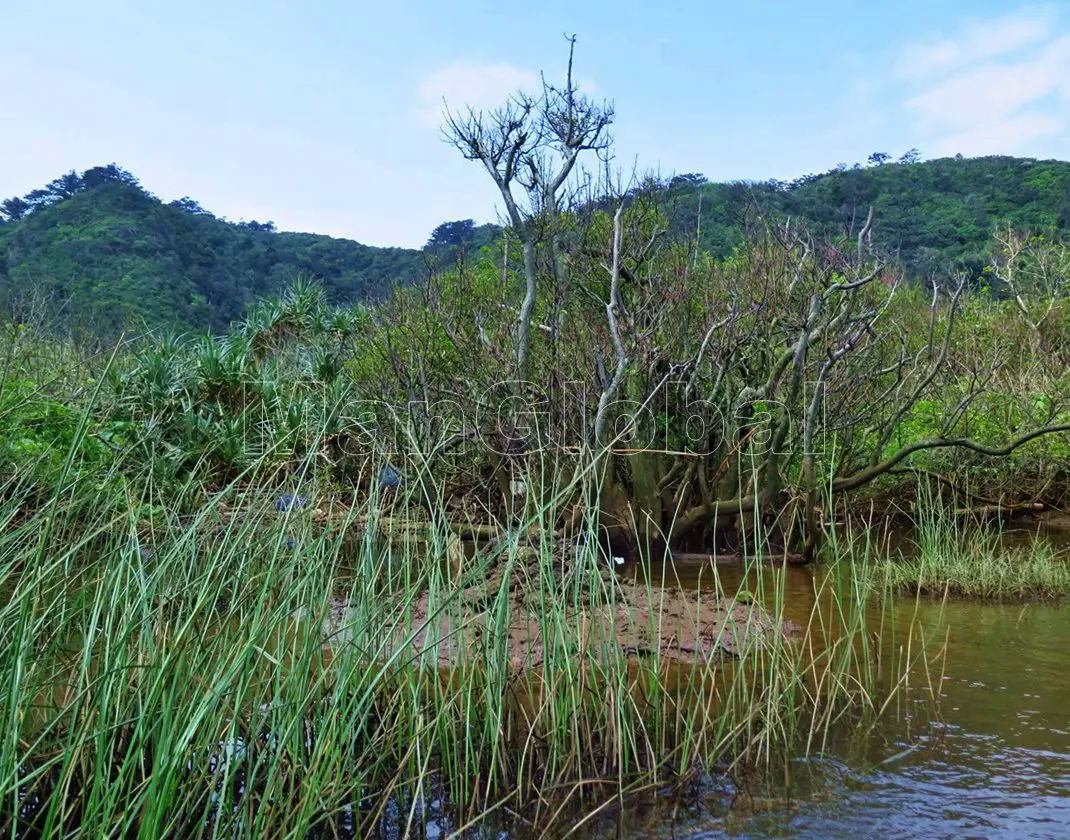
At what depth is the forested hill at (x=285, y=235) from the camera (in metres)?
25.2

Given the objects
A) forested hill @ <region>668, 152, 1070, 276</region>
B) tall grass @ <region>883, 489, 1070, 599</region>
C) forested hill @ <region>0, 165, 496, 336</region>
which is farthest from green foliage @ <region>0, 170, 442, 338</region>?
tall grass @ <region>883, 489, 1070, 599</region>

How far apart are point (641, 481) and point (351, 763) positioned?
5557mm

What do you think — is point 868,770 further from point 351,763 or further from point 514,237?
point 514,237

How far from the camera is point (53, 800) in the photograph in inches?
72.7

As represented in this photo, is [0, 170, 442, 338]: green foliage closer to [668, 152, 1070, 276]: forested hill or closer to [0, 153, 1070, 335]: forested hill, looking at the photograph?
[0, 153, 1070, 335]: forested hill

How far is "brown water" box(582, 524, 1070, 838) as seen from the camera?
2.79m

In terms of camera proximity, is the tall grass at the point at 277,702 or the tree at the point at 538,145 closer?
the tall grass at the point at 277,702

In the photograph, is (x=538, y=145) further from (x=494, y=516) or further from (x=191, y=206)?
(x=191, y=206)

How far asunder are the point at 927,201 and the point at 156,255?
25771 millimetres

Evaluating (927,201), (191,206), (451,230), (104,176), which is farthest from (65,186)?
(927,201)

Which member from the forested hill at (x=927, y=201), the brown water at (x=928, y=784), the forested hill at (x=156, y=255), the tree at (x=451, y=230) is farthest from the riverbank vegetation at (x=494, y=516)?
the tree at (x=451, y=230)

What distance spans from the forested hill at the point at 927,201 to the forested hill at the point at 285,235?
0.06m

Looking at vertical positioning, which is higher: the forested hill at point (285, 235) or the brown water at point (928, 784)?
the forested hill at point (285, 235)

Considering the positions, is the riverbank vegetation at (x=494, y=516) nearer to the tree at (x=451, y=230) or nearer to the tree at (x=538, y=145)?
the tree at (x=538, y=145)
